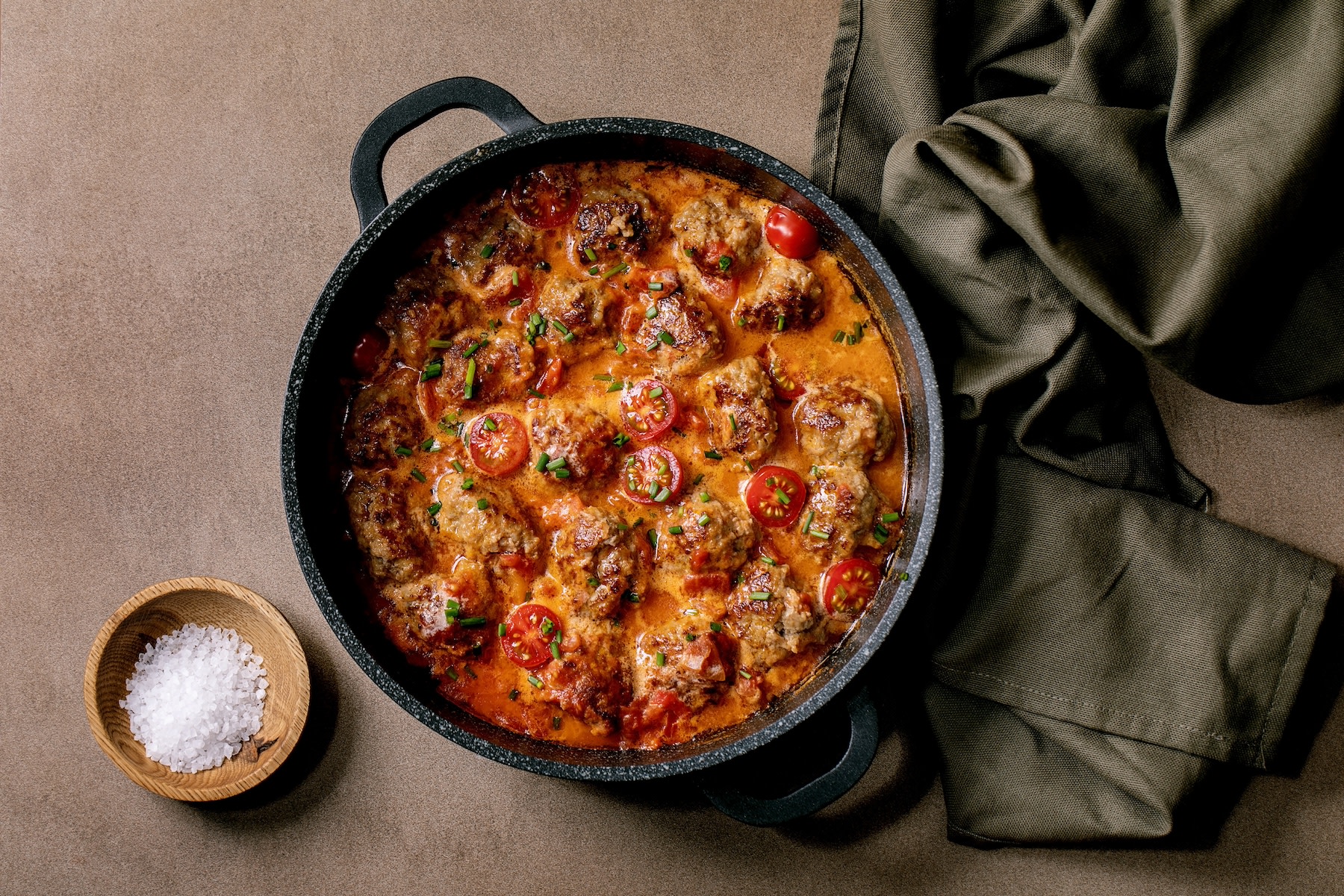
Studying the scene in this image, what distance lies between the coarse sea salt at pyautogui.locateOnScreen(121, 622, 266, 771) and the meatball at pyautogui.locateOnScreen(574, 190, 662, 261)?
6.09 ft

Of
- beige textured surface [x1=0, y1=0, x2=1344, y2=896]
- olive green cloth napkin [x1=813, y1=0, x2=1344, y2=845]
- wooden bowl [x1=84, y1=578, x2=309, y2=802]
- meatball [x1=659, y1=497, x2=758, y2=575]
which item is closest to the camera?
olive green cloth napkin [x1=813, y1=0, x2=1344, y2=845]

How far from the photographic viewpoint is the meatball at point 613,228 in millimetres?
2836

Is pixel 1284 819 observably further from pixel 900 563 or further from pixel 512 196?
pixel 512 196

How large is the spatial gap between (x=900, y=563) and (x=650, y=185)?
1.52 metres

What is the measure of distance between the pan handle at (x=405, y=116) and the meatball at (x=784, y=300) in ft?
2.86

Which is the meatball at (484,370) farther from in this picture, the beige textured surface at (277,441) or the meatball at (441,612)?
the beige textured surface at (277,441)

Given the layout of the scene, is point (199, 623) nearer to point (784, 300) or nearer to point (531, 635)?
point (531, 635)

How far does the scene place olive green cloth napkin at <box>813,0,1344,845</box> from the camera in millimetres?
2590

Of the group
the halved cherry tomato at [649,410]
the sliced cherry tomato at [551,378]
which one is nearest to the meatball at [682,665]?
the halved cherry tomato at [649,410]

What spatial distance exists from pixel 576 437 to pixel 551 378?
0.24 meters

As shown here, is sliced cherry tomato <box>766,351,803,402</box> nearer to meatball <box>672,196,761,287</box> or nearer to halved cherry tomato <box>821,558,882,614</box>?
meatball <box>672,196,761,287</box>

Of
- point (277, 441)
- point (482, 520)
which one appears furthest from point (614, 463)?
point (277, 441)

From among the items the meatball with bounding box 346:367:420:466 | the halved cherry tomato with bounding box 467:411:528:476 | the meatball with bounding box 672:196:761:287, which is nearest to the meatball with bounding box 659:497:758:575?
the halved cherry tomato with bounding box 467:411:528:476

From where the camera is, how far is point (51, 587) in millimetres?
3258
